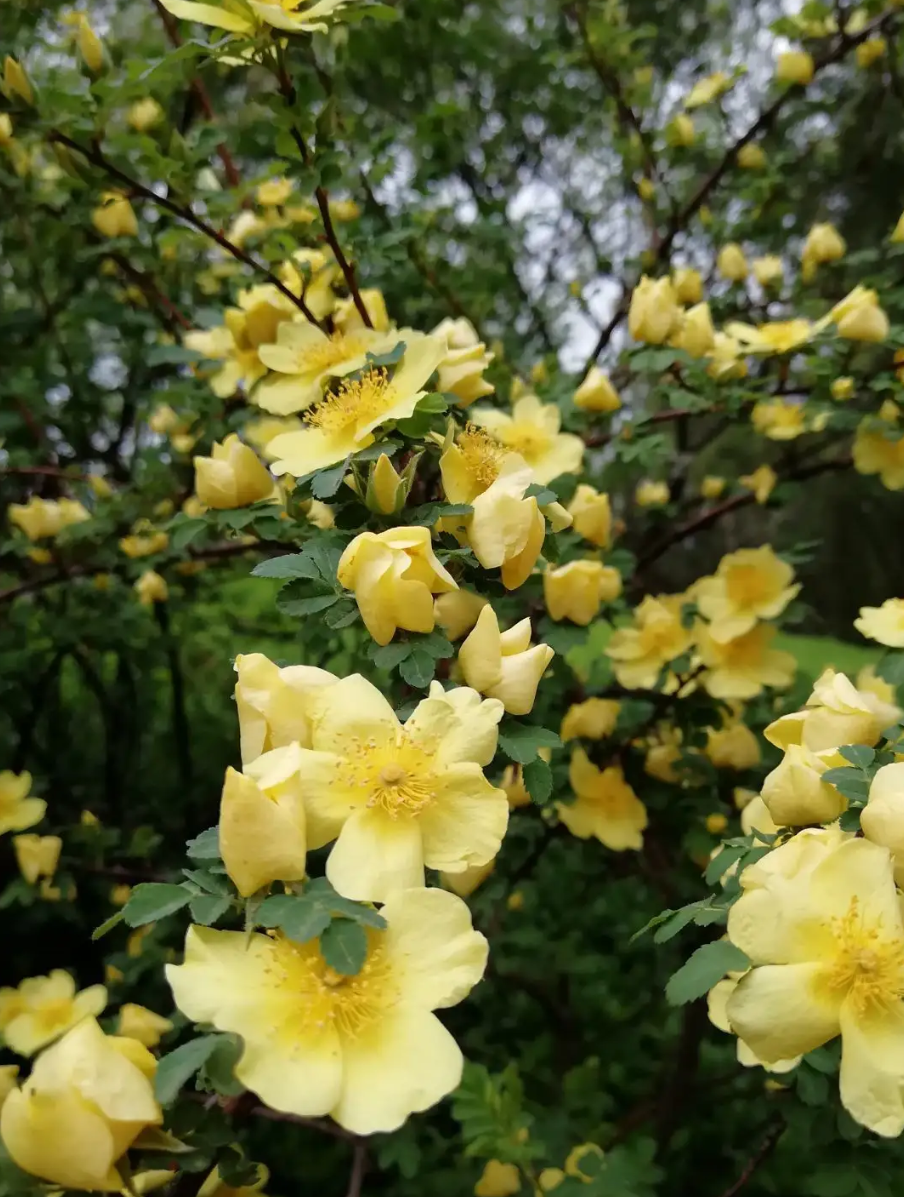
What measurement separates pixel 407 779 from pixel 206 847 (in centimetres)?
16

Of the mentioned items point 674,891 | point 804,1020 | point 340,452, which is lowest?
point 674,891

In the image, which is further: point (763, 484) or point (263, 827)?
point (763, 484)

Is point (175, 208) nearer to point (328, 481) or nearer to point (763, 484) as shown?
point (328, 481)

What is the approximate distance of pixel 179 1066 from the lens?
0.57 metres

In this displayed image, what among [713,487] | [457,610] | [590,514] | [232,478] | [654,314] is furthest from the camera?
[713,487]

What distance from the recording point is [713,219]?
2121 millimetres

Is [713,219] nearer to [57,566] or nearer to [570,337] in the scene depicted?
[570,337]

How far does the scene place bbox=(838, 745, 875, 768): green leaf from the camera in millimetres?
740

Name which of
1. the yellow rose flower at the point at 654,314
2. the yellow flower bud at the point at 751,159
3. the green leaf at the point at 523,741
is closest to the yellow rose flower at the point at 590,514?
the yellow rose flower at the point at 654,314

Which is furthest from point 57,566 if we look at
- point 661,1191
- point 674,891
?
point 661,1191

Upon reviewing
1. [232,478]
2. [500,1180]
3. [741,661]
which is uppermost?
[232,478]

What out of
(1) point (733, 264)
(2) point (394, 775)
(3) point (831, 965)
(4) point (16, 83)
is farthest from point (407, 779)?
(1) point (733, 264)

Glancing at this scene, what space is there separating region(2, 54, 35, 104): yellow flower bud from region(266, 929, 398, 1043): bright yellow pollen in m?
1.11

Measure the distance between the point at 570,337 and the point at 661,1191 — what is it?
256 centimetres
